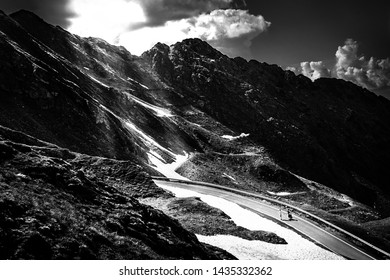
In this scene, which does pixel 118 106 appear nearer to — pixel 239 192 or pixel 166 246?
pixel 239 192

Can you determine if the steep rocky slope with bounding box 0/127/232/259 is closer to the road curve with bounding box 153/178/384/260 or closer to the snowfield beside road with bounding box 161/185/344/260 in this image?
the snowfield beside road with bounding box 161/185/344/260

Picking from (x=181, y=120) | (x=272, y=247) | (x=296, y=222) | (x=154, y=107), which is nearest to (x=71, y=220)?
(x=272, y=247)

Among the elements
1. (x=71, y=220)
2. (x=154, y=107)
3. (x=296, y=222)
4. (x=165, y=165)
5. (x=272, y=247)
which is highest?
(x=154, y=107)

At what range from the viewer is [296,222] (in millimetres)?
31609

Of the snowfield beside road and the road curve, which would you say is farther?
the road curve

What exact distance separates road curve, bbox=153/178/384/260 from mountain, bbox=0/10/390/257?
11.4 meters

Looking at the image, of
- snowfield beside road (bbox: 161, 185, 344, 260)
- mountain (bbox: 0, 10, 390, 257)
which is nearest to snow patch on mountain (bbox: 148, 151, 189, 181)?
mountain (bbox: 0, 10, 390, 257)

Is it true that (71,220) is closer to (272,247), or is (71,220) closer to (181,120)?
(272,247)

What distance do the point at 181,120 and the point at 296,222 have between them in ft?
319

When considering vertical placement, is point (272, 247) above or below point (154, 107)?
below

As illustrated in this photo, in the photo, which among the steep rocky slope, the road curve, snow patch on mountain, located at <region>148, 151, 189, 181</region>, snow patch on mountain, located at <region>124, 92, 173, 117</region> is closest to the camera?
the steep rocky slope

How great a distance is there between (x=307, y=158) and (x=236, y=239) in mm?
123629

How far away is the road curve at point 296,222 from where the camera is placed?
24886mm

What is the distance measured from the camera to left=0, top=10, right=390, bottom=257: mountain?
240 feet
